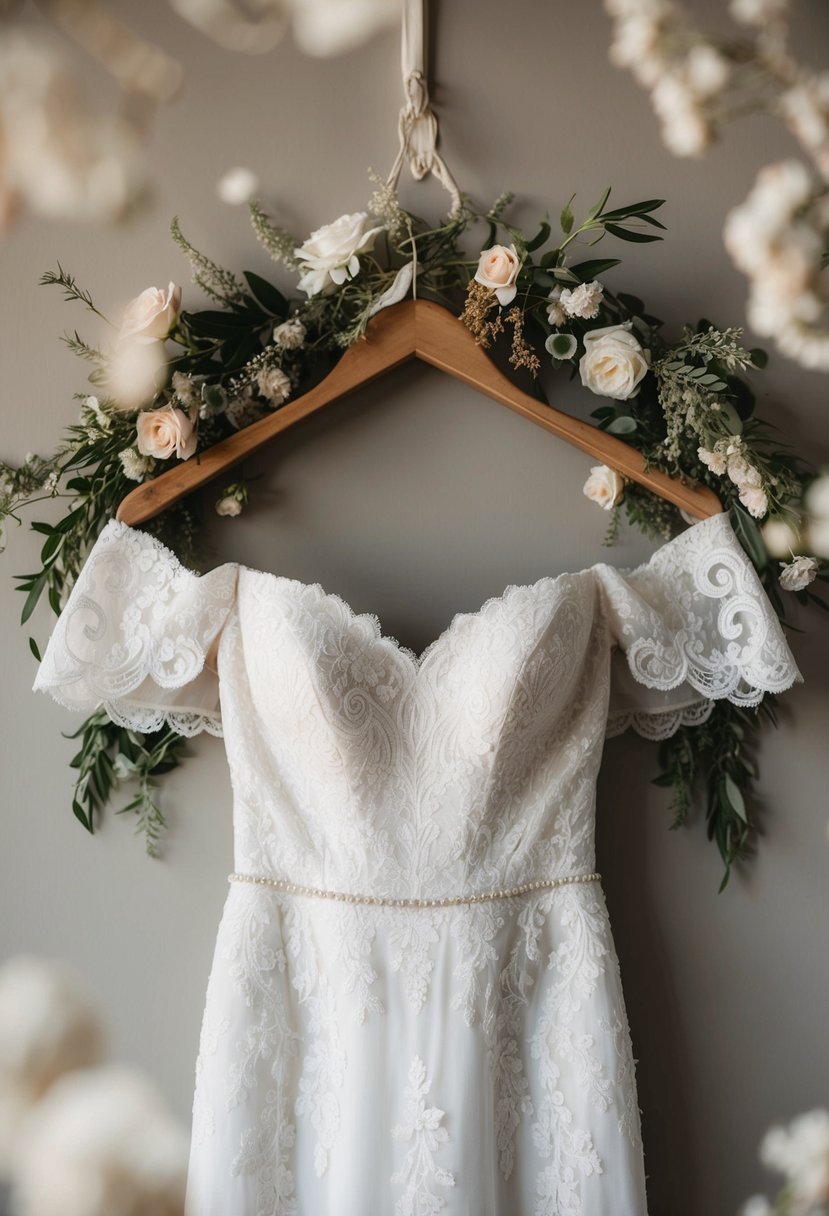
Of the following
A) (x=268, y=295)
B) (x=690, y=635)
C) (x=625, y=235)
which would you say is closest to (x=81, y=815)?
(x=268, y=295)

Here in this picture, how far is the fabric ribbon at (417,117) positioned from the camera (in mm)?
1701

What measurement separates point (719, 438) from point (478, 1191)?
1.14 metres


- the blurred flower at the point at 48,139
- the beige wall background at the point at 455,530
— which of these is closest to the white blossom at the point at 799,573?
the beige wall background at the point at 455,530

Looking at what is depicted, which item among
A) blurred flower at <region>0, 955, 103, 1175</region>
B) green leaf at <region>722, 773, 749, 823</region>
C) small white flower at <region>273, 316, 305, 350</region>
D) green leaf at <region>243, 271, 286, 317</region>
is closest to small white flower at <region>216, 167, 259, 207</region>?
green leaf at <region>243, 271, 286, 317</region>

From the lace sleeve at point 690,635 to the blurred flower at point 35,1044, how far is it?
4.10 feet

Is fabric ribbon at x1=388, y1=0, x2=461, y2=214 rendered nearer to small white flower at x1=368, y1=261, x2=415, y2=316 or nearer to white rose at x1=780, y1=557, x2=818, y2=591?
small white flower at x1=368, y1=261, x2=415, y2=316

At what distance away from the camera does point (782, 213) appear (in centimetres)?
32

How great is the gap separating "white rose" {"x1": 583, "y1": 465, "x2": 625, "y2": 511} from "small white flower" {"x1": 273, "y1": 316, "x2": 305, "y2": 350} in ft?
1.76

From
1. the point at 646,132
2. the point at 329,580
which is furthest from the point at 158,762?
the point at 646,132

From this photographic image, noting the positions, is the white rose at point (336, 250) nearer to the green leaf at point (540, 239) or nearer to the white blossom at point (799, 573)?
the green leaf at point (540, 239)

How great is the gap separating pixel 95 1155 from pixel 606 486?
58.5 inches

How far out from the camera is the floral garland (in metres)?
1.52

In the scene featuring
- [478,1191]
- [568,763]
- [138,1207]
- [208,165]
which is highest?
[208,165]

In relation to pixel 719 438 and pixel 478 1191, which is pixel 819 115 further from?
pixel 478 1191
